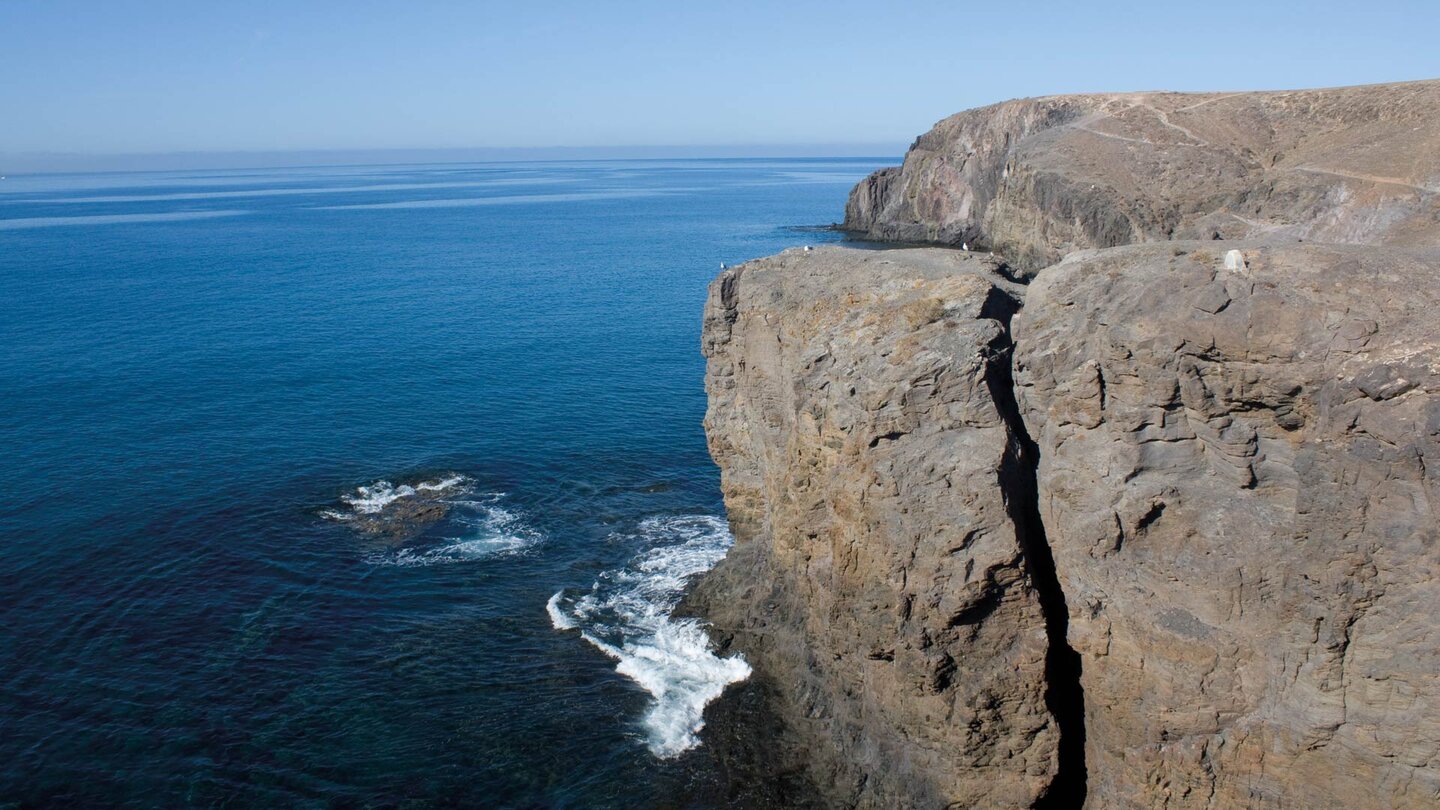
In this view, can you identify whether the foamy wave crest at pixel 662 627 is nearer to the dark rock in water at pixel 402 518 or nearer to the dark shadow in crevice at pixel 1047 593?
the dark rock in water at pixel 402 518

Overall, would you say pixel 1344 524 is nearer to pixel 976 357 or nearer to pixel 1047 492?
pixel 1047 492

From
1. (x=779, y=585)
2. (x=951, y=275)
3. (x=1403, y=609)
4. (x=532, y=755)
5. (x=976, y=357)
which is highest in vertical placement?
(x=951, y=275)

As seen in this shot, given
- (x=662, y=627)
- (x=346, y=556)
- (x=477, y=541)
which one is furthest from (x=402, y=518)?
(x=662, y=627)

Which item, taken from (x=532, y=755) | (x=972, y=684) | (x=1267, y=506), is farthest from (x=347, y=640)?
(x=1267, y=506)

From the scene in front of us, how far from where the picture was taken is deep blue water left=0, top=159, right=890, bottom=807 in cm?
2877

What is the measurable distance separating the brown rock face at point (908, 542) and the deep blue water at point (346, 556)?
5388 mm

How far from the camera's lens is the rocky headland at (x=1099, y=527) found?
18.0 meters

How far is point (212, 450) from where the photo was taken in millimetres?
54719

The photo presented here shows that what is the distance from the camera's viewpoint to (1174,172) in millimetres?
83875

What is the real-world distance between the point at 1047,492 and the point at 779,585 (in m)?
12.7

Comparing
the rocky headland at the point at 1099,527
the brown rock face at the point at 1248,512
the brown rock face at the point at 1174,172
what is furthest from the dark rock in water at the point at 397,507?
the brown rock face at the point at 1174,172

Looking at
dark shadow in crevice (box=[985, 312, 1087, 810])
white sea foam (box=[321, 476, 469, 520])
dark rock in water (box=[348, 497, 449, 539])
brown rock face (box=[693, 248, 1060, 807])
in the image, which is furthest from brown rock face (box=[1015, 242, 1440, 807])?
white sea foam (box=[321, 476, 469, 520])

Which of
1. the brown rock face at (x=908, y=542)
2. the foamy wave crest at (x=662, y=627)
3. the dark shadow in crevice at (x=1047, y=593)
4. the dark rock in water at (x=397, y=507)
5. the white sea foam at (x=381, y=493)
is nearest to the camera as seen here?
the brown rock face at (x=908, y=542)

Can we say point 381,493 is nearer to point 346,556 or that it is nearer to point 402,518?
point 402,518
